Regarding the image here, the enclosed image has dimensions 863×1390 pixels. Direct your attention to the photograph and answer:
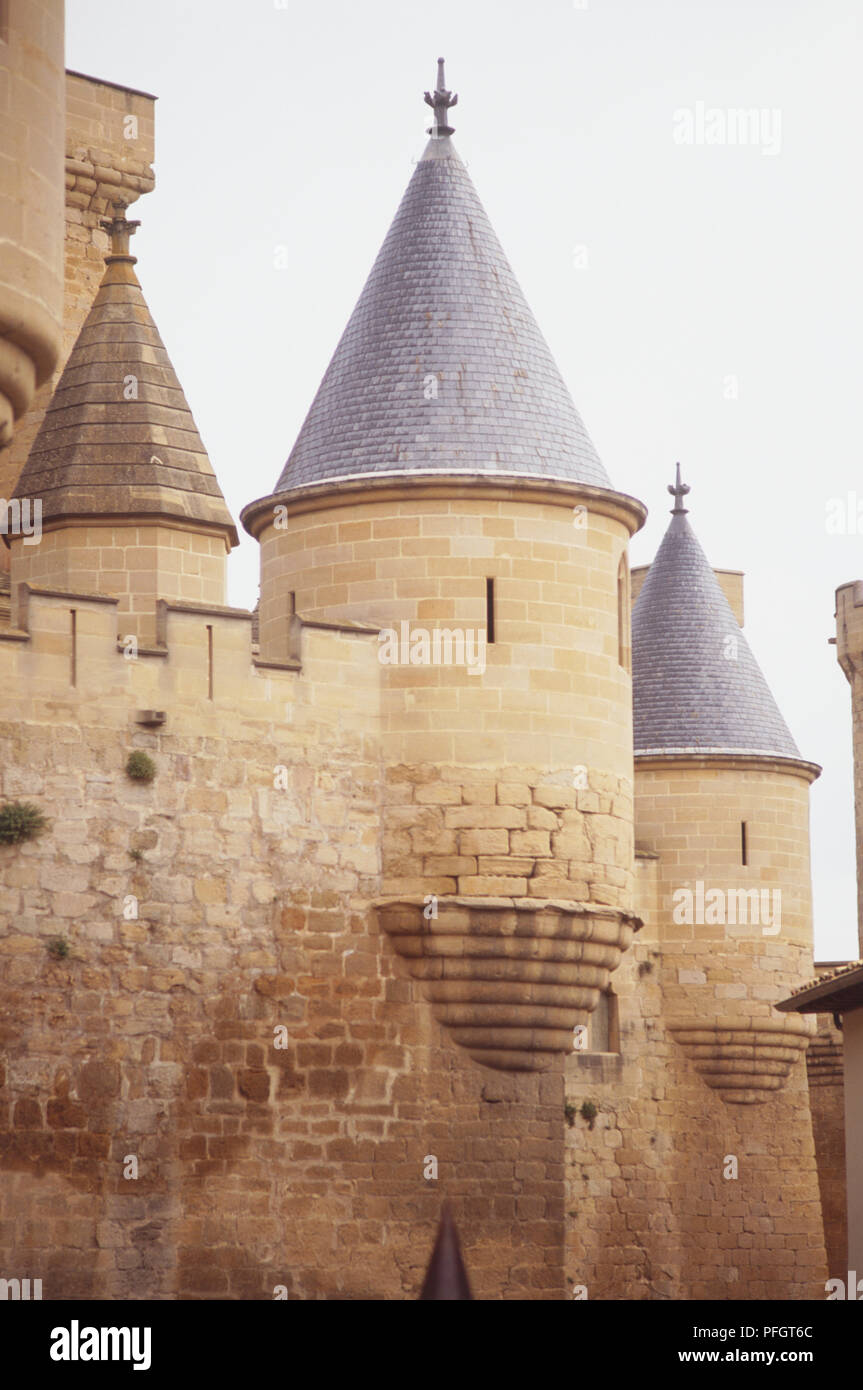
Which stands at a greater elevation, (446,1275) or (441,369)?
(441,369)

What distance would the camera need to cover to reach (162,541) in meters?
19.8

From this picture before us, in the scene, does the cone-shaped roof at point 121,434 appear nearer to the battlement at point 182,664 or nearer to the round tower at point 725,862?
the battlement at point 182,664

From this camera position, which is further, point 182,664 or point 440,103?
point 440,103

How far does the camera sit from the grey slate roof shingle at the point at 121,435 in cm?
1992

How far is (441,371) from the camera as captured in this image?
20.1 m

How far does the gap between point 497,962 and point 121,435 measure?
5342mm

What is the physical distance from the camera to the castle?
56.2 ft

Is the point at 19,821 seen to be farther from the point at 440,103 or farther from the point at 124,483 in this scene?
the point at 440,103

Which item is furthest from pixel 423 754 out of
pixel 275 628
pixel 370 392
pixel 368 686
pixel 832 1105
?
pixel 832 1105

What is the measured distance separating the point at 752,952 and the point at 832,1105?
17.0 ft

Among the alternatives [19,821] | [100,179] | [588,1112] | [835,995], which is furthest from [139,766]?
[100,179]

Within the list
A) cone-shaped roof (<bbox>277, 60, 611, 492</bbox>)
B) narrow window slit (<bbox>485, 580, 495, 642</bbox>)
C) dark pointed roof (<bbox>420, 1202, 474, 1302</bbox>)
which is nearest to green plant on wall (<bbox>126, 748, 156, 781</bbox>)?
narrow window slit (<bbox>485, 580, 495, 642</bbox>)

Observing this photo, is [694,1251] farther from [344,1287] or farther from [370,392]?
[370,392]

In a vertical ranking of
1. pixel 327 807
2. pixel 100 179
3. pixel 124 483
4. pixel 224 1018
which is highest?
pixel 100 179
